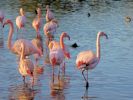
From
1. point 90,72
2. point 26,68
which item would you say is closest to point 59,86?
point 26,68

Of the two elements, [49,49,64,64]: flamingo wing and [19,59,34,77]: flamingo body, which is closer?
[19,59,34,77]: flamingo body

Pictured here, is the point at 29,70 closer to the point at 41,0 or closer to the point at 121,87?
the point at 121,87

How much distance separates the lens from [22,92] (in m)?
12.1

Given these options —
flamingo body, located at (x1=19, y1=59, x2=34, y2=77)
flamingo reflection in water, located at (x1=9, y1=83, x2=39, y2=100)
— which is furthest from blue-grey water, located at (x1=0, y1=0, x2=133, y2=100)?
flamingo body, located at (x1=19, y1=59, x2=34, y2=77)

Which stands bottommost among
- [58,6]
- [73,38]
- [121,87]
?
[121,87]

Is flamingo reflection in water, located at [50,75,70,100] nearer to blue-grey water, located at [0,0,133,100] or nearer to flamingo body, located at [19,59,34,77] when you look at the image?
blue-grey water, located at [0,0,133,100]

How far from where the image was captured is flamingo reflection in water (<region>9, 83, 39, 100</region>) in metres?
11.6

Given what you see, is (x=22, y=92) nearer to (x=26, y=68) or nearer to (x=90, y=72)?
(x=26, y=68)

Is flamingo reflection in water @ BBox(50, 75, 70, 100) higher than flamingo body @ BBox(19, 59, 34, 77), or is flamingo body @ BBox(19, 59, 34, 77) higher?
flamingo body @ BBox(19, 59, 34, 77)

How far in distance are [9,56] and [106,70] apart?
4210mm

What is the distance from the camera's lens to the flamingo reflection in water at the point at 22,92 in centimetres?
1156

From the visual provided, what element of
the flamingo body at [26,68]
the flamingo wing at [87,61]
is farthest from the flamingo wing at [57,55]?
the flamingo body at [26,68]

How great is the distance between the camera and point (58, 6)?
3972cm

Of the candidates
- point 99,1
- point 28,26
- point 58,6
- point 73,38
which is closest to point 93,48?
point 73,38
